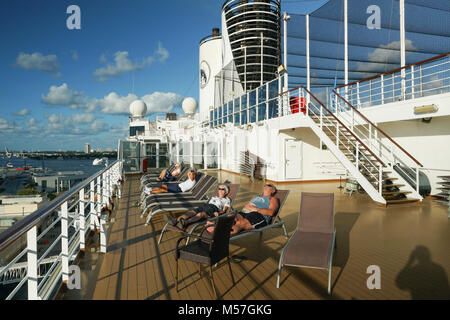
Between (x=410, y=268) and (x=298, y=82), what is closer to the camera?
(x=410, y=268)

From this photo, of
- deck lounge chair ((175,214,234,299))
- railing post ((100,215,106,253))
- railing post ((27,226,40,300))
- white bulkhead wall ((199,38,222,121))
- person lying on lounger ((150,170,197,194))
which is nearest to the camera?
railing post ((27,226,40,300))

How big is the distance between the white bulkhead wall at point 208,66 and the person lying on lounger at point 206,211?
2023 centimetres

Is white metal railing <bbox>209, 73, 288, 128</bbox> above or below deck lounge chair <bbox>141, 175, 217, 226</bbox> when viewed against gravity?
above

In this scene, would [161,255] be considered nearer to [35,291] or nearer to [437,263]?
[35,291]

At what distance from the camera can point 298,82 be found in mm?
18406

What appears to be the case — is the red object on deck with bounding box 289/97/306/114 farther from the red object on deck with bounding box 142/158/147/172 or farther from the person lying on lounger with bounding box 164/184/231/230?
Result: the red object on deck with bounding box 142/158/147/172

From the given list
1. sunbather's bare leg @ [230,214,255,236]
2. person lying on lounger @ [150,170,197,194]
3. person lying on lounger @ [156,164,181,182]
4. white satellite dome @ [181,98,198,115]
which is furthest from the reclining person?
white satellite dome @ [181,98,198,115]

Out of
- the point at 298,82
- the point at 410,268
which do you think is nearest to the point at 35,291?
the point at 410,268

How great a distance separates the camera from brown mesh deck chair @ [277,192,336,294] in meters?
2.61

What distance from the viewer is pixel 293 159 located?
10672 millimetres

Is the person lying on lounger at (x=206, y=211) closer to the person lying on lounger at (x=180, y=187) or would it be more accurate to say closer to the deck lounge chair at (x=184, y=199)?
the deck lounge chair at (x=184, y=199)

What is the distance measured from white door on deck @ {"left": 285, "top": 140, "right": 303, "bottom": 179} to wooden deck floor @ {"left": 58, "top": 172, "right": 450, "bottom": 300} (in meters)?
5.61

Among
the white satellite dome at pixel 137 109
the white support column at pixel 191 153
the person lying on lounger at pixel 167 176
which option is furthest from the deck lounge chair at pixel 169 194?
the white satellite dome at pixel 137 109

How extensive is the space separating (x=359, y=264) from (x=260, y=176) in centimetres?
813
